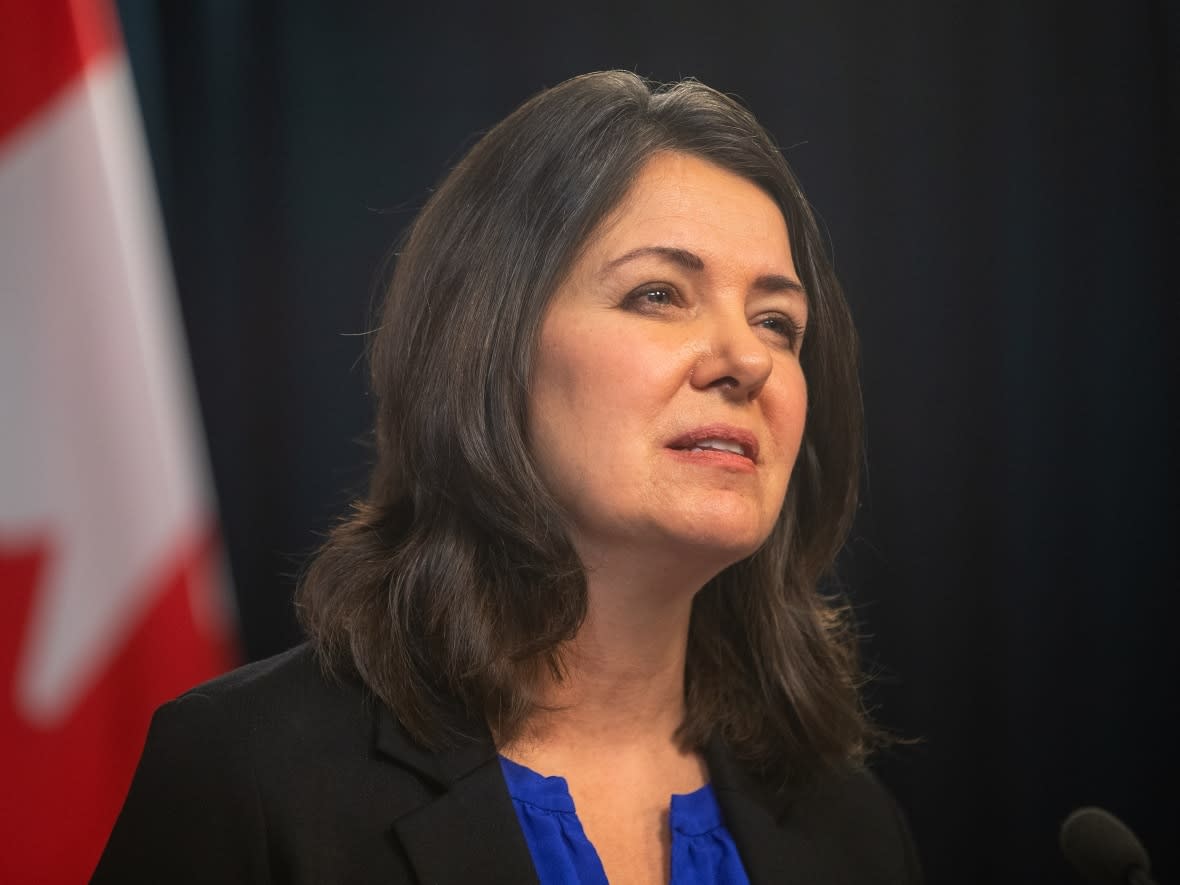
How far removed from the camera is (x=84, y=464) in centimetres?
191

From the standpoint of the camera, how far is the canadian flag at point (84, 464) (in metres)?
1.79

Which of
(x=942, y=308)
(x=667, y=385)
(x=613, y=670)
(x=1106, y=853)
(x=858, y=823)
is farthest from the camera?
(x=942, y=308)

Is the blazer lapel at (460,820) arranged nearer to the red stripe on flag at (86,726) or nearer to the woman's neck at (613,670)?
the woman's neck at (613,670)

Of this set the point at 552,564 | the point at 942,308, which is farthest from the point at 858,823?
the point at 942,308

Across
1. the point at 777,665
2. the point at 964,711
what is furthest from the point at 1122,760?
the point at 777,665

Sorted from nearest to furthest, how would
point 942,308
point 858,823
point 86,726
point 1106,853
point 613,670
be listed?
1. point 1106,853
2. point 613,670
3. point 858,823
4. point 86,726
5. point 942,308

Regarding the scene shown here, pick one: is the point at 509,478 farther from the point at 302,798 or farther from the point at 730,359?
the point at 302,798

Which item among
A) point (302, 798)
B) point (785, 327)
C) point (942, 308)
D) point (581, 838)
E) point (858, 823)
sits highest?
point (942, 308)

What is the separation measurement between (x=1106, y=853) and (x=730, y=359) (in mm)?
665

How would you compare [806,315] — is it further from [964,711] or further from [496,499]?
[964,711]

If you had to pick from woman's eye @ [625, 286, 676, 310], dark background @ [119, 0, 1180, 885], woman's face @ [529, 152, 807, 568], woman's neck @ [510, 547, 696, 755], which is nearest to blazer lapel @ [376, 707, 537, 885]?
woman's neck @ [510, 547, 696, 755]

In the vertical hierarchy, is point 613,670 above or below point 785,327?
below

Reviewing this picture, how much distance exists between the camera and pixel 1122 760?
255cm

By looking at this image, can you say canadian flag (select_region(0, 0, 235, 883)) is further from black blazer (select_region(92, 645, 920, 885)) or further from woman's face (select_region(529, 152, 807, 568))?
woman's face (select_region(529, 152, 807, 568))
